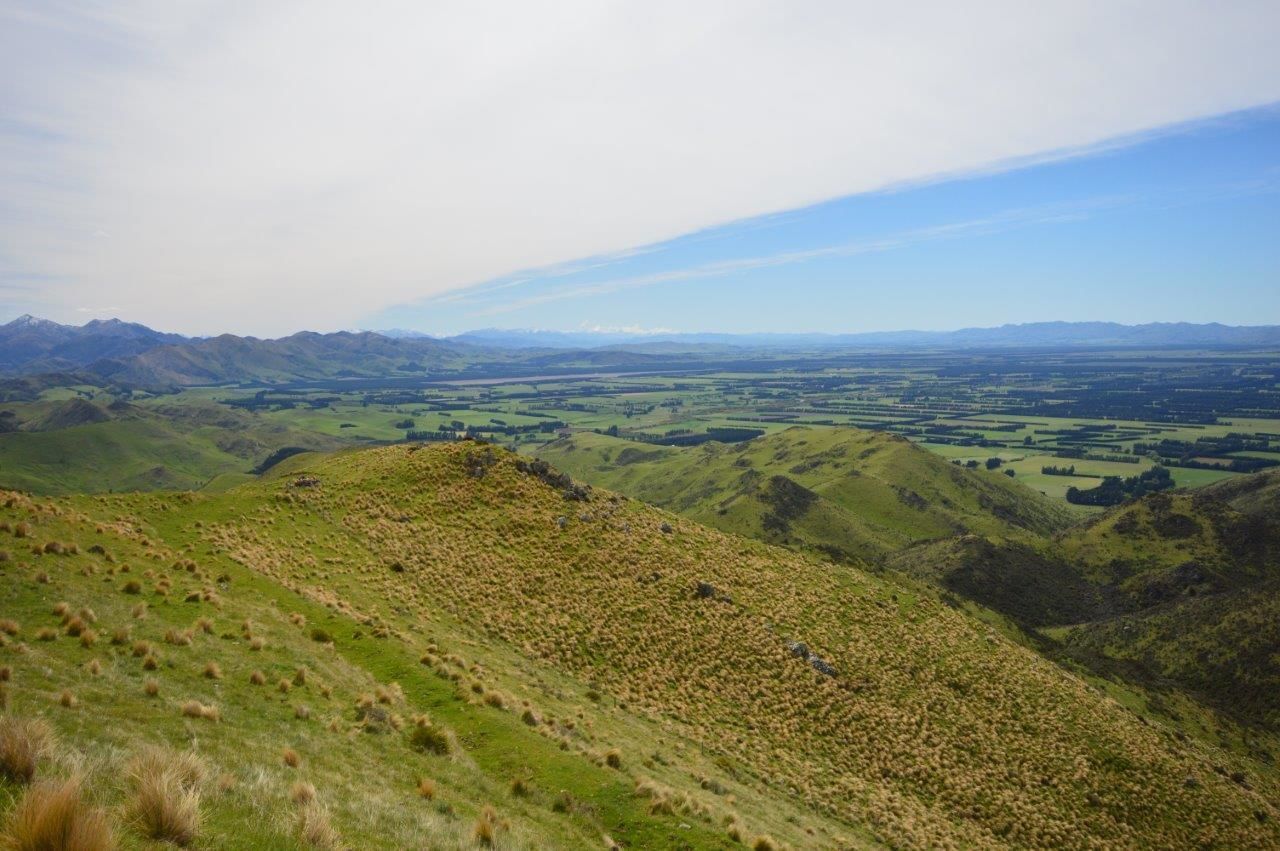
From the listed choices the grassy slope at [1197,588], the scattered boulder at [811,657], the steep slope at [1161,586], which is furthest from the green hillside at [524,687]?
the steep slope at [1161,586]

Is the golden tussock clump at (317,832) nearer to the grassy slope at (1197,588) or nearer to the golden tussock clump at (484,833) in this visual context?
the golden tussock clump at (484,833)

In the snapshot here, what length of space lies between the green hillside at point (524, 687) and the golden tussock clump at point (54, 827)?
1.36 m

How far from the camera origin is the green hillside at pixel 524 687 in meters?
15.2

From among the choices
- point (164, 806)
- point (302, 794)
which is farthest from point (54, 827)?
point (302, 794)

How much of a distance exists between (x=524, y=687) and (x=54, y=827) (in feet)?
81.6

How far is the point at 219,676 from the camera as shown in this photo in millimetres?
19625

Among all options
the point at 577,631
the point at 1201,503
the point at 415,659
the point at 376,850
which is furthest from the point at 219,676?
the point at 1201,503

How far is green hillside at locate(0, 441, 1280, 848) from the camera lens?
49.8 feet

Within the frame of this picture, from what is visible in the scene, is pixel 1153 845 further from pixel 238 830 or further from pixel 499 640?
pixel 238 830

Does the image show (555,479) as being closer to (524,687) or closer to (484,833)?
(524,687)

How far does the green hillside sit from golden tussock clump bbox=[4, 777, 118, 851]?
1.36m

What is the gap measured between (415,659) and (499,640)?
36.1 ft

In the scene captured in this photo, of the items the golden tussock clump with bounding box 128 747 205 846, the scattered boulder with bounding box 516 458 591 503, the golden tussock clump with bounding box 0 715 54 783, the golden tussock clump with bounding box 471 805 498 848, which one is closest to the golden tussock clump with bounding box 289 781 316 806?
the golden tussock clump with bounding box 128 747 205 846

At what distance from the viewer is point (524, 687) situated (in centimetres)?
3070
